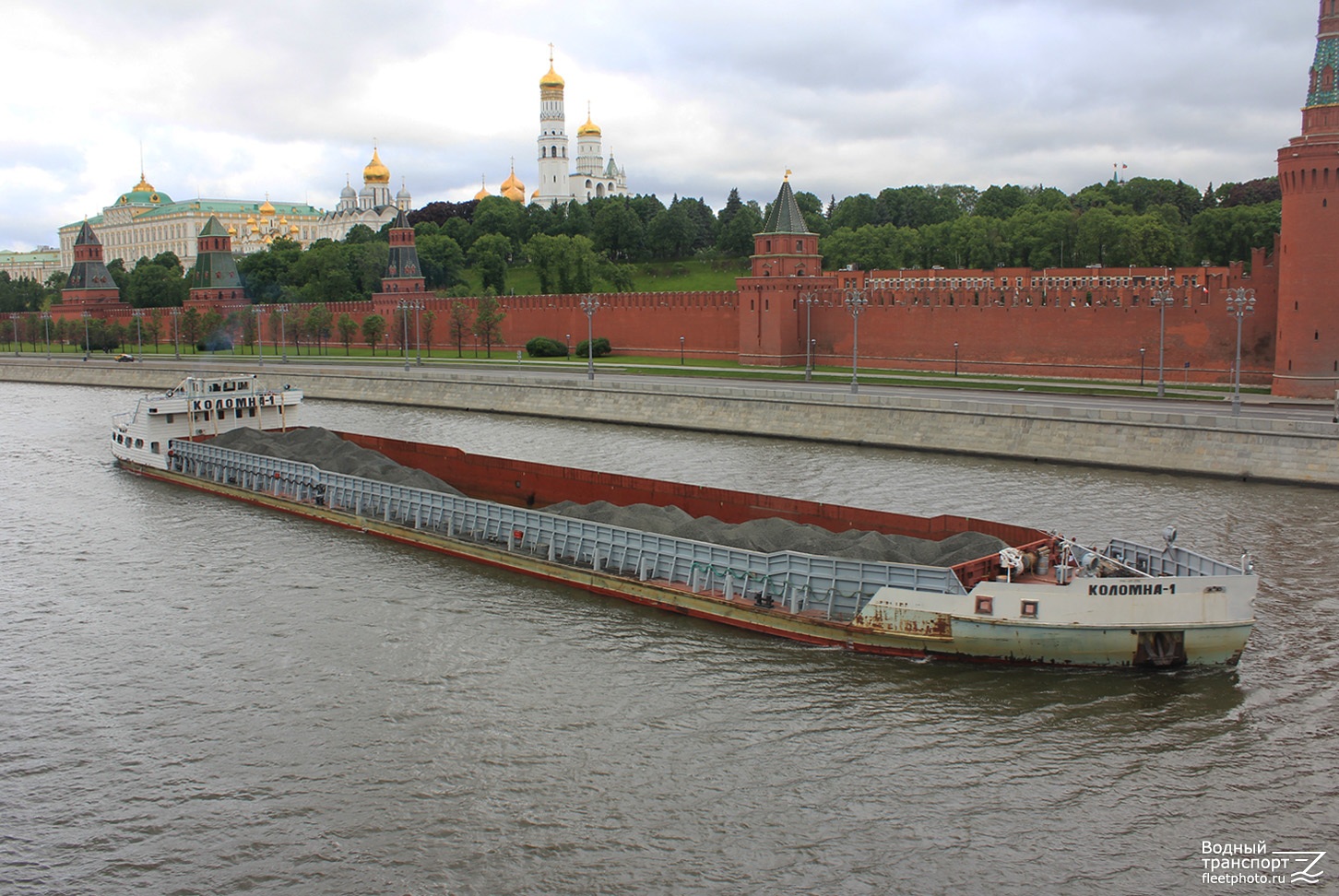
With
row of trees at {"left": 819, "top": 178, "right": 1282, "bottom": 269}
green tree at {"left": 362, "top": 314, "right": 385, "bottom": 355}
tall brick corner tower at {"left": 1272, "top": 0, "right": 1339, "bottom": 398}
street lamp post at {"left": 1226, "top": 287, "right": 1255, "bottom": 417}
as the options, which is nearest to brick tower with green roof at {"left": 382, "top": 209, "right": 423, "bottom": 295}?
green tree at {"left": 362, "top": 314, "right": 385, "bottom": 355}

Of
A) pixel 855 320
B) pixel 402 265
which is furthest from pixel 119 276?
pixel 855 320

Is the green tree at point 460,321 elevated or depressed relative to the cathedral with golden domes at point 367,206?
depressed

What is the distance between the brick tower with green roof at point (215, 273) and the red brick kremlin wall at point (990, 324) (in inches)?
1401

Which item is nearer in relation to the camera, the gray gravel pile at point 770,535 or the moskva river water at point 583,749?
the moskva river water at point 583,749

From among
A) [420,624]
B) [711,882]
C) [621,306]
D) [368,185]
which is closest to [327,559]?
[420,624]

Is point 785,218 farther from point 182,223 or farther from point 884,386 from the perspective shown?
point 182,223

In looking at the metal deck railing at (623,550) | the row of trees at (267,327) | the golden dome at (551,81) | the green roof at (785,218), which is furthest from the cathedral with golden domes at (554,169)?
the metal deck railing at (623,550)

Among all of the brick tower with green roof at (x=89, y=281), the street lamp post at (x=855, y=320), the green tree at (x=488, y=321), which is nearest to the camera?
the street lamp post at (x=855, y=320)

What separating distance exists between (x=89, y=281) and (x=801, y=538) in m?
94.5

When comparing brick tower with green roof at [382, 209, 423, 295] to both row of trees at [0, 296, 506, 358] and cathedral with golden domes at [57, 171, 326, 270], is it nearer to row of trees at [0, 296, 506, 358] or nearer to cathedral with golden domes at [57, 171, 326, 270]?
row of trees at [0, 296, 506, 358]

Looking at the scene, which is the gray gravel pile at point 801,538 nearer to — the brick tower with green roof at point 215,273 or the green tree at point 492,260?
the green tree at point 492,260

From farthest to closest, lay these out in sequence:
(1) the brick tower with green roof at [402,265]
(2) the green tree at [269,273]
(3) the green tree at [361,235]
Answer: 1. (3) the green tree at [361,235]
2. (2) the green tree at [269,273]
3. (1) the brick tower with green roof at [402,265]

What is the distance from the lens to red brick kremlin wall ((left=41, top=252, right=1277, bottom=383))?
1633 inches

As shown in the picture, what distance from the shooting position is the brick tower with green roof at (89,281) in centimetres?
9600
